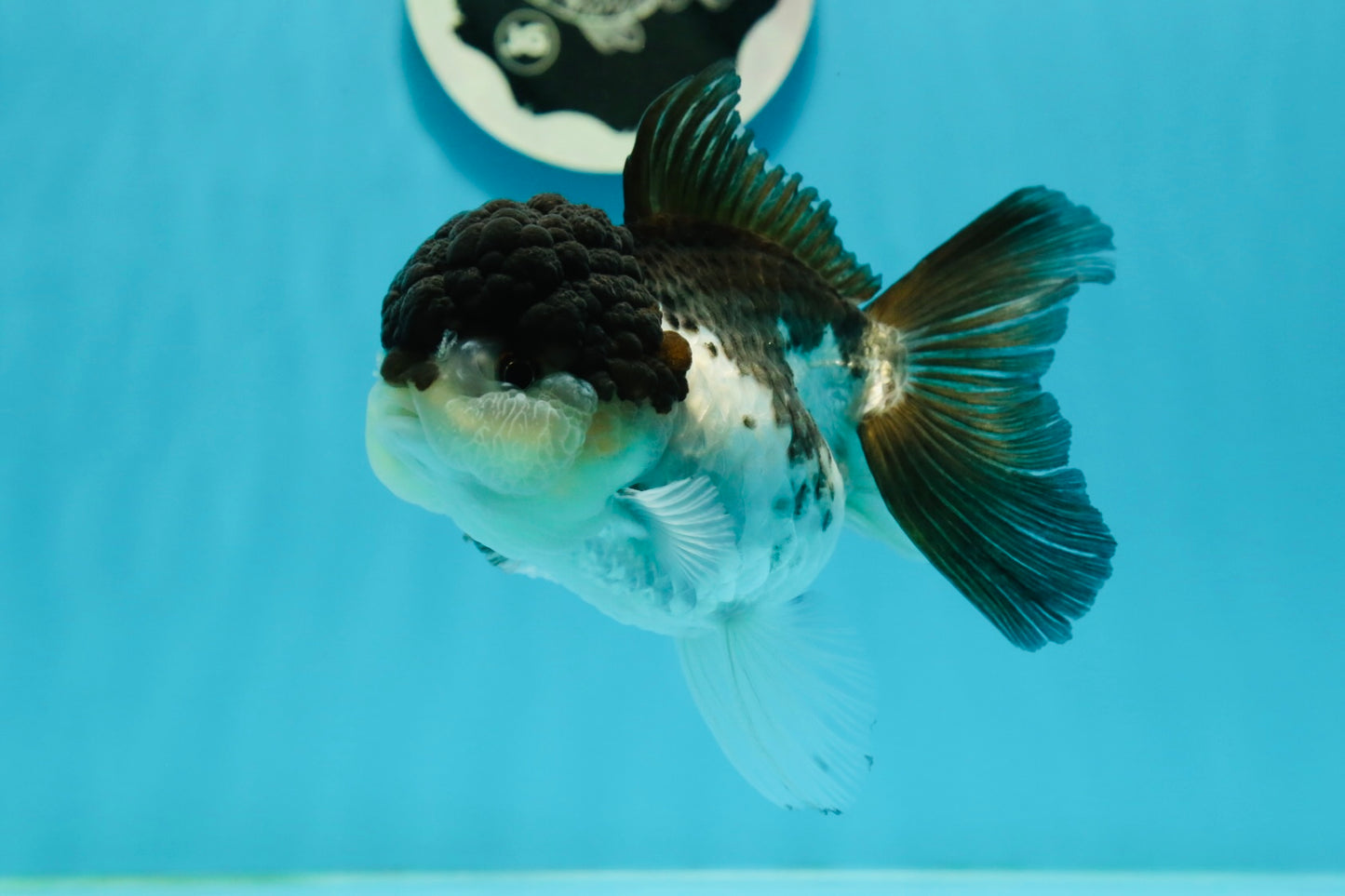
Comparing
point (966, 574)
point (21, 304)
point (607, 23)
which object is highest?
point (607, 23)

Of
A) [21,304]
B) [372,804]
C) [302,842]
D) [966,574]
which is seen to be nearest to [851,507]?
[966,574]

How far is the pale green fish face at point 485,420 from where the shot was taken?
19.7 inches

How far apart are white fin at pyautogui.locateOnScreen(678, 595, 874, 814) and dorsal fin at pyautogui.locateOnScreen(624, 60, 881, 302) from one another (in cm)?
31

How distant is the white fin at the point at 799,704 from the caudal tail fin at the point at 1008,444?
0.12 m

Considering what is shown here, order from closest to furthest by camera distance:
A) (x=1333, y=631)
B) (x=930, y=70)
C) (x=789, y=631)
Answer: (x=789, y=631) < (x=930, y=70) < (x=1333, y=631)

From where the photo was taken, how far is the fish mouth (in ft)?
1.64

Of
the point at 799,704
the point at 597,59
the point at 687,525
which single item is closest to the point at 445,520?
the point at 597,59

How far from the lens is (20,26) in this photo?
199 cm

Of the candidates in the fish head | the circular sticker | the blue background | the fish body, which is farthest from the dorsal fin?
the blue background

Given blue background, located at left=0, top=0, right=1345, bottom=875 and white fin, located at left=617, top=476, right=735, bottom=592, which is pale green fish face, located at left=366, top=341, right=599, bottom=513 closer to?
white fin, located at left=617, top=476, right=735, bottom=592

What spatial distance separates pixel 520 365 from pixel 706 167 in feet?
0.91

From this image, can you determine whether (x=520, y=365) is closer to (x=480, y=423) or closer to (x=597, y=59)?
(x=480, y=423)

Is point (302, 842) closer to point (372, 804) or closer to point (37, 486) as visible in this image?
point (372, 804)

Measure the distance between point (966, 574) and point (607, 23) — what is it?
4.34 feet
